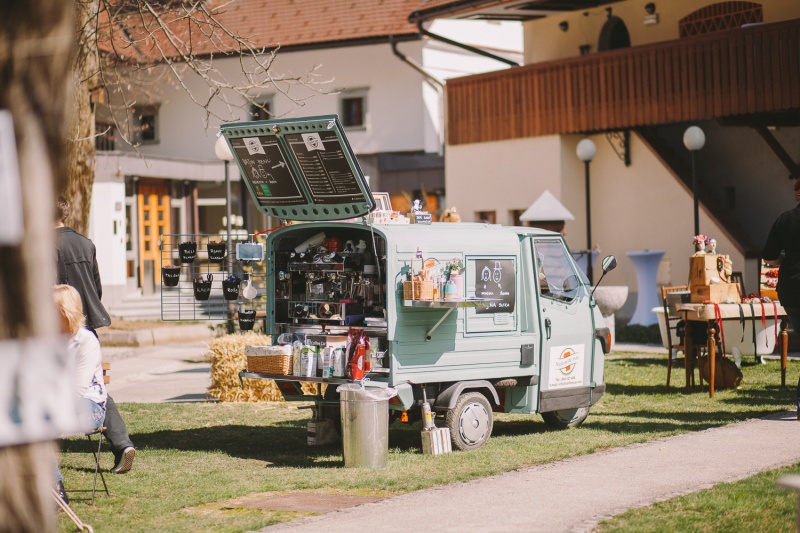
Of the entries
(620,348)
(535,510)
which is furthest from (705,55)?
(535,510)

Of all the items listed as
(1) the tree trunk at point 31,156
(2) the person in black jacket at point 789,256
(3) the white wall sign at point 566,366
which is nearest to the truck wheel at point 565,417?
(3) the white wall sign at point 566,366

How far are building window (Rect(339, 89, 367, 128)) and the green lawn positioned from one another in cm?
2291

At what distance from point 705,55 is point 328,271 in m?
14.6

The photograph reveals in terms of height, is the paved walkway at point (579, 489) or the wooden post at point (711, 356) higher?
the wooden post at point (711, 356)

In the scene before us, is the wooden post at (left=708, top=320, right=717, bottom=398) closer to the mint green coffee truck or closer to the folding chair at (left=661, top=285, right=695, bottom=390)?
the folding chair at (left=661, top=285, right=695, bottom=390)

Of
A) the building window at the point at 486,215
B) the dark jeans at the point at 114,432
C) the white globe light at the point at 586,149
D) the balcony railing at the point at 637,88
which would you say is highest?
the balcony railing at the point at 637,88

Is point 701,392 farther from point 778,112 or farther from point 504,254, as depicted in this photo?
point 778,112

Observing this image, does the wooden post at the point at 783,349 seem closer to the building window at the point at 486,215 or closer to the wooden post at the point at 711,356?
the wooden post at the point at 711,356

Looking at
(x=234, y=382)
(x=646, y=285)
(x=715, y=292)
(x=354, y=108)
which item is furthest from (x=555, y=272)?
(x=354, y=108)

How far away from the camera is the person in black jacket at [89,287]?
30.5 feet

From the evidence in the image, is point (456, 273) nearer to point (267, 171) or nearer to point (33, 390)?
point (267, 171)

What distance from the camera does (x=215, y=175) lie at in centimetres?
3666

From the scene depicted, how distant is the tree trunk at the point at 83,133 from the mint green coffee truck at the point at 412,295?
335 cm

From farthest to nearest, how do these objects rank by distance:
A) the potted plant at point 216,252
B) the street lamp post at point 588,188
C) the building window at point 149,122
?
1. the building window at point 149,122
2. the street lamp post at point 588,188
3. the potted plant at point 216,252
